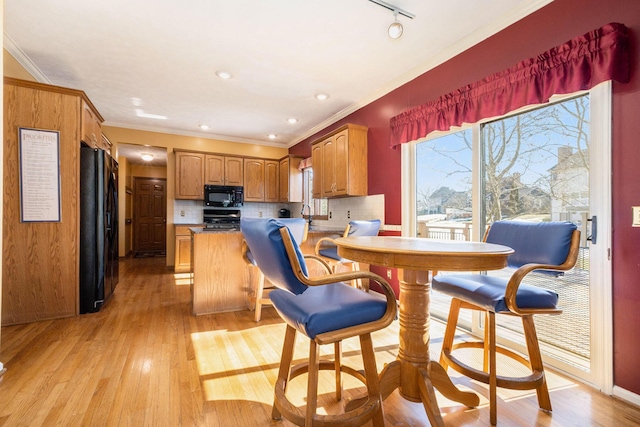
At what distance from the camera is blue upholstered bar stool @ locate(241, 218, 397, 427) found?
115 cm

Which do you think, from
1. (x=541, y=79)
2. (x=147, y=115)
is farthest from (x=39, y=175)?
(x=541, y=79)

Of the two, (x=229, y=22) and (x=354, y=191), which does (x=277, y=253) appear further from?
(x=354, y=191)

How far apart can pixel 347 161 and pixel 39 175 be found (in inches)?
125

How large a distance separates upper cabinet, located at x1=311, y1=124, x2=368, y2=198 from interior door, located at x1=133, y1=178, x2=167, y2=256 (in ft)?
18.2

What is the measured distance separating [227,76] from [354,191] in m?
2.04

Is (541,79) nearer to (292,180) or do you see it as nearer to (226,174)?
(292,180)

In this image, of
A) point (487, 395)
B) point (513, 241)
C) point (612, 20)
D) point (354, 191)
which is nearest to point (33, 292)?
point (354, 191)

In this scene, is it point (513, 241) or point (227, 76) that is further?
point (227, 76)

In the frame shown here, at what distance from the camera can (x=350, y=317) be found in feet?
3.95

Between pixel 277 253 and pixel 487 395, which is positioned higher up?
pixel 277 253

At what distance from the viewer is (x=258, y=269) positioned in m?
3.04

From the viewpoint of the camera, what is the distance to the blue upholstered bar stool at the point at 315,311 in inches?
45.2

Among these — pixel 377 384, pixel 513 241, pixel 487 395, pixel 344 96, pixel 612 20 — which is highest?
pixel 344 96

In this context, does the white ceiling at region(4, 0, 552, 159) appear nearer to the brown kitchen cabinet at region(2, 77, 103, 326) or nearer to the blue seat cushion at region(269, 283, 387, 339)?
the brown kitchen cabinet at region(2, 77, 103, 326)
